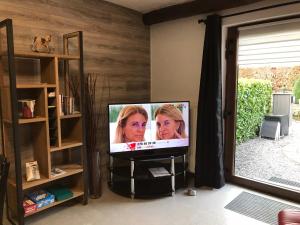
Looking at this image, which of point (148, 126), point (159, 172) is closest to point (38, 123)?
point (148, 126)

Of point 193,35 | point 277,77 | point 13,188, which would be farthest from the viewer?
point 193,35

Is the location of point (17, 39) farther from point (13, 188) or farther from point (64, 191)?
point (64, 191)

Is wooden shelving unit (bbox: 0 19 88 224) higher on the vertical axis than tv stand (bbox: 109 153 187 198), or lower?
higher

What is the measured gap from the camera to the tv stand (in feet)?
9.20

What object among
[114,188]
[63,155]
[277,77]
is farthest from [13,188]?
[277,77]

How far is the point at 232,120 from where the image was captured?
3104 mm

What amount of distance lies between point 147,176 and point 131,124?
633 millimetres

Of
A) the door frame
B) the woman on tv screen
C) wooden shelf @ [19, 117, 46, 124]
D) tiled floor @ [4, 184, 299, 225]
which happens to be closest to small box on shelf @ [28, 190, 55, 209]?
tiled floor @ [4, 184, 299, 225]

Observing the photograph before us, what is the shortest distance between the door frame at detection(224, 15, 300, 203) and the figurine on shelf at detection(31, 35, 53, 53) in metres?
2.02

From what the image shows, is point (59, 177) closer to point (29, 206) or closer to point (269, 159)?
point (29, 206)

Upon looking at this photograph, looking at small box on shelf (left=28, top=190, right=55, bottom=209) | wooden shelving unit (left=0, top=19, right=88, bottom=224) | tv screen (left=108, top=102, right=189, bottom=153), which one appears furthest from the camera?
tv screen (left=108, top=102, right=189, bottom=153)

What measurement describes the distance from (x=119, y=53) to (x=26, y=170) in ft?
5.96

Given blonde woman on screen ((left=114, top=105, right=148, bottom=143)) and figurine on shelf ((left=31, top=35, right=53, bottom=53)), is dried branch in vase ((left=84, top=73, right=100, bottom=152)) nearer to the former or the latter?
blonde woman on screen ((left=114, top=105, right=148, bottom=143))

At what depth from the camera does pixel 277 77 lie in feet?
9.38
